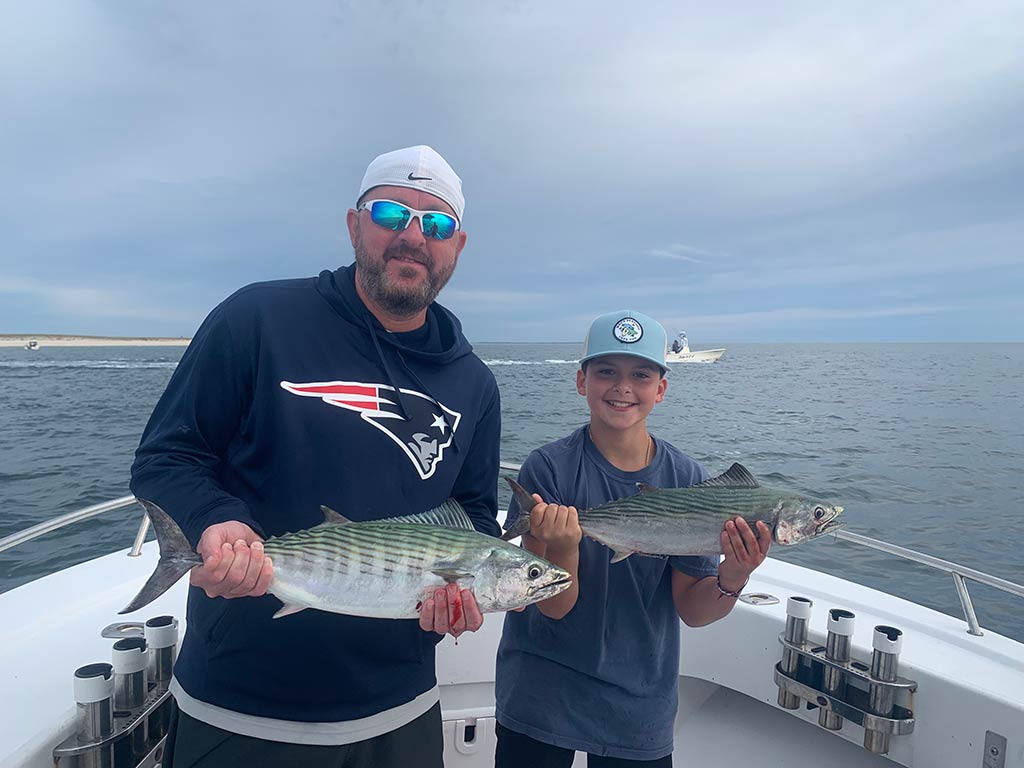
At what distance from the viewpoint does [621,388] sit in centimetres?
287

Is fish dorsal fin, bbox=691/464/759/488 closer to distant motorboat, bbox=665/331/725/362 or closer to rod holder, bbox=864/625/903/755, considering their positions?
rod holder, bbox=864/625/903/755

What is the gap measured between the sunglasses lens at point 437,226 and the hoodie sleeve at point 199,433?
816 mm

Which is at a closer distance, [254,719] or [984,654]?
[254,719]

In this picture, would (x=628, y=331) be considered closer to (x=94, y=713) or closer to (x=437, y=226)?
(x=437, y=226)

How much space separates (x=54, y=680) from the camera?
2.67 metres

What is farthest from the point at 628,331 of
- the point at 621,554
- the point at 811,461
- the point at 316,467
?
the point at 811,461

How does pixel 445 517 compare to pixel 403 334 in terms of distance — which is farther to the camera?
pixel 403 334

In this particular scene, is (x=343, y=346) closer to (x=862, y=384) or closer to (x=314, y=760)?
(x=314, y=760)

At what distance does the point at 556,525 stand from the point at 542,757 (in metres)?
1.02

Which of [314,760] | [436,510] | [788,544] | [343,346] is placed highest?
[343,346]

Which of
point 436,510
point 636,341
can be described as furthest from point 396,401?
point 636,341

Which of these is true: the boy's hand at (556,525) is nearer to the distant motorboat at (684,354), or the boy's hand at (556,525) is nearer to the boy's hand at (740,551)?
the boy's hand at (740,551)

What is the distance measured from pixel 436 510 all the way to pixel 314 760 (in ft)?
3.05

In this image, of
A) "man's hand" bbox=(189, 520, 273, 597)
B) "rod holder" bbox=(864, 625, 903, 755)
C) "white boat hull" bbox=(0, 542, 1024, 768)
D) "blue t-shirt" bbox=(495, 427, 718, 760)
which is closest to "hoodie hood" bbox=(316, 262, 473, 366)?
"blue t-shirt" bbox=(495, 427, 718, 760)
